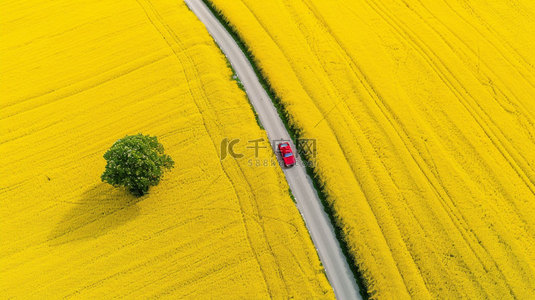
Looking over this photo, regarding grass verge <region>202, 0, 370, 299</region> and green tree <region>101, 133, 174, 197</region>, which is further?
green tree <region>101, 133, 174, 197</region>

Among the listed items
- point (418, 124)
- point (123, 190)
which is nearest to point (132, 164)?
point (123, 190)

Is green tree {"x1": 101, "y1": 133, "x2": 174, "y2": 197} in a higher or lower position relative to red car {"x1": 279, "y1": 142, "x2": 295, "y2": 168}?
higher

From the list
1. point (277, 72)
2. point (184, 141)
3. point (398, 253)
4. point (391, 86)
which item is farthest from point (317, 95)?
point (398, 253)

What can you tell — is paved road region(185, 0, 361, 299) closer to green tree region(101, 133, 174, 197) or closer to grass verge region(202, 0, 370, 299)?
grass verge region(202, 0, 370, 299)

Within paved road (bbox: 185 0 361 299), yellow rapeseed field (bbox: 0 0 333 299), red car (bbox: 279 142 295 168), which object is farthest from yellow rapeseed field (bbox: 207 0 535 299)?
yellow rapeseed field (bbox: 0 0 333 299)

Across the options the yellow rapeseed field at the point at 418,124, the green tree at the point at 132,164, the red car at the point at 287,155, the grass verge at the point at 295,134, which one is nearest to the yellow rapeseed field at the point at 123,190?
the red car at the point at 287,155

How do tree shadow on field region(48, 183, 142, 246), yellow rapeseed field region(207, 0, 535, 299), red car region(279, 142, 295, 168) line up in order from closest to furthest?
1. yellow rapeseed field region(207, 0, 535, 299)
2. tree shadow on field region(48, 183, 142, 246)
3. red car region(279, 142, 295, 168)

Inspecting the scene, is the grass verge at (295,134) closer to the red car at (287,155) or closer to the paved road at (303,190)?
the paved road at (303,190)
